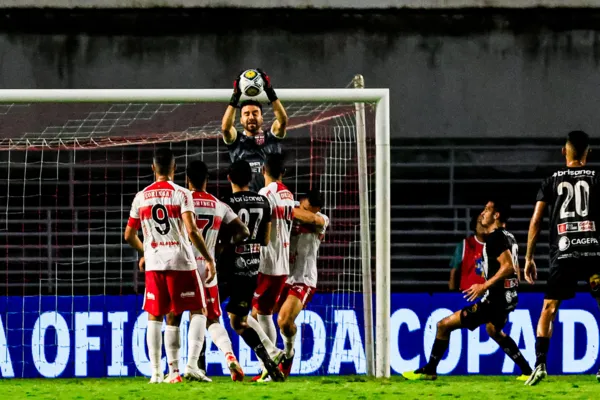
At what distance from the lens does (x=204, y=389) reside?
9.66 m

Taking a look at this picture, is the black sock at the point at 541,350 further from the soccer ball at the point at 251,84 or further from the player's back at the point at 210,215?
the soccer ball at the point at 251,84

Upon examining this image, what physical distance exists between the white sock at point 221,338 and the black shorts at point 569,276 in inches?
86.2

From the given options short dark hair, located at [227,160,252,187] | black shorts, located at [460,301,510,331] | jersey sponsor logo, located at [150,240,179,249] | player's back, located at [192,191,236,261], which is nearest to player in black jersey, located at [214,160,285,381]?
short dark hair, located at [227,160,252,187]

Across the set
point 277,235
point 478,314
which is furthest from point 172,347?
point 478,314

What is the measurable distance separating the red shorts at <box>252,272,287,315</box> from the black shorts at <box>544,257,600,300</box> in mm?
1957

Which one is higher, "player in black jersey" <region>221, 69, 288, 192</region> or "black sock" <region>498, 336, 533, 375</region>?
"player in black jersey" <region>221, 69, 288, 192</region>

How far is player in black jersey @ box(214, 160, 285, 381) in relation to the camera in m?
10.5

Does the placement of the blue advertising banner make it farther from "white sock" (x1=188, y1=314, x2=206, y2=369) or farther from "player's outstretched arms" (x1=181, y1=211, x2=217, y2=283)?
"player's outstretched arms" (x1=181, y1=211, x2=217, y2=283)

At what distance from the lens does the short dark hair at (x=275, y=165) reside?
35.2 feet

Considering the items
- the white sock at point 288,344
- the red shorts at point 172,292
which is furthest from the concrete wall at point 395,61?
the red shorts at point 172,292

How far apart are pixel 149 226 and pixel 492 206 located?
270cm

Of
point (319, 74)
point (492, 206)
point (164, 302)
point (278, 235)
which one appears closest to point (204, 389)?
point (164, 302)

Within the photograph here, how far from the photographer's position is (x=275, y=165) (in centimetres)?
1076

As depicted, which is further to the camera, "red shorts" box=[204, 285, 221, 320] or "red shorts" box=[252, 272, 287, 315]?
"red shorts" box=[252, 272, 287, 315]
